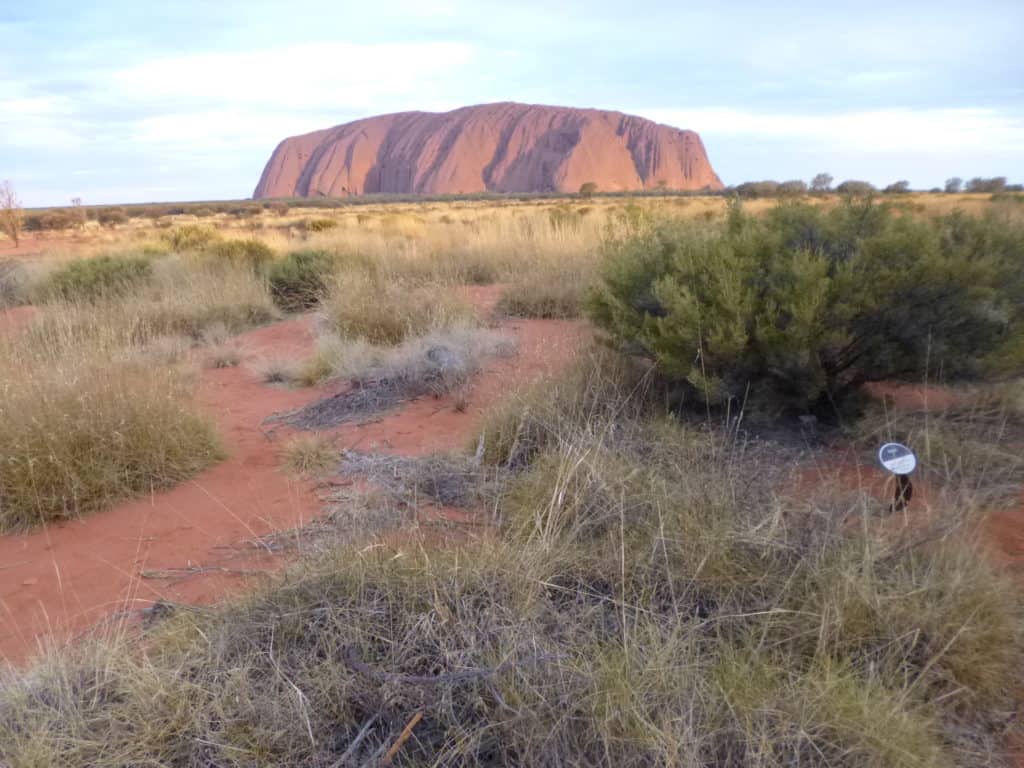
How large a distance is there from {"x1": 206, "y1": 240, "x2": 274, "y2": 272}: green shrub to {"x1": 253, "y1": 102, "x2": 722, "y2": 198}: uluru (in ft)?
232

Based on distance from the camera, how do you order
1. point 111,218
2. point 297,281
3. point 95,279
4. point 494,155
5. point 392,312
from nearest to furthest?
1. point 392,312
2. point 297,281
3. point 95,279
4. point 111,218
5. point 494,155

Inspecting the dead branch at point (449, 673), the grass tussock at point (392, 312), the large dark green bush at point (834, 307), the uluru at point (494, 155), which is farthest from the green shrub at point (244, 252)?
the uluru at point (494, 155)

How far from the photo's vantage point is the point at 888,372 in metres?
4.30

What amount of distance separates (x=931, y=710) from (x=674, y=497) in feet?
3.90

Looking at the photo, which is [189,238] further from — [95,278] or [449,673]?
[449,673]

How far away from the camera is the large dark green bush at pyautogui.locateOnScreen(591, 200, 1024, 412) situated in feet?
13.4

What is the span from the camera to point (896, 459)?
2.79 m

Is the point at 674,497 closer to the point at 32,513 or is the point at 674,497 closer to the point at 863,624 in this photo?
the point at 863,624

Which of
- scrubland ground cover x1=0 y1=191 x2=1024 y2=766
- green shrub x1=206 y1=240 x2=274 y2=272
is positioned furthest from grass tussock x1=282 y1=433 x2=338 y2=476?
green shrub x1=206 y1=240 x2=274 y2=272

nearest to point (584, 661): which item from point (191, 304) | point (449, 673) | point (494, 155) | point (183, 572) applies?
point (449, 673)

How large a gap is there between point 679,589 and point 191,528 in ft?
8.52

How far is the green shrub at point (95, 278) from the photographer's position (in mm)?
11297

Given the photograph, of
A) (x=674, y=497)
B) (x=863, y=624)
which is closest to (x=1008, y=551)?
(x=863, y=624)

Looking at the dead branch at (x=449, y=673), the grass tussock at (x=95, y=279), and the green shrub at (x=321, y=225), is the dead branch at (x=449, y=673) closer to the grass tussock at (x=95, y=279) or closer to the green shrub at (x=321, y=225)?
the grass tussock at (x=95, y=279)
